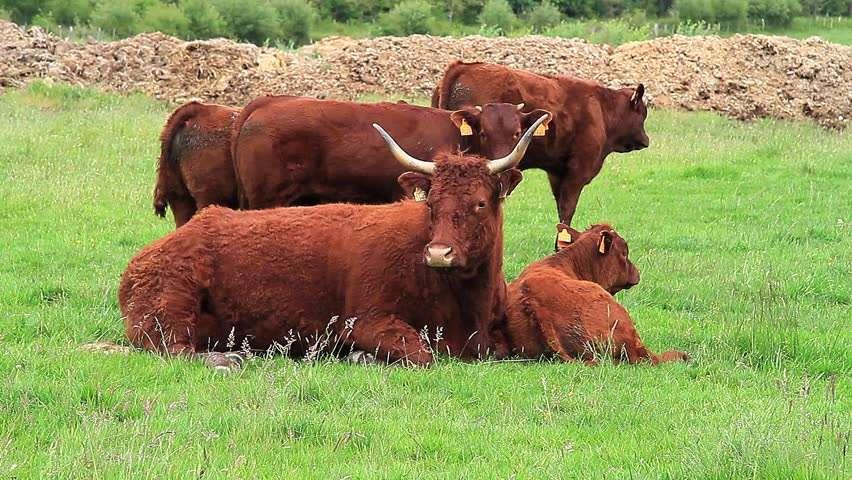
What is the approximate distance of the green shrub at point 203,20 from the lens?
6028 centimetres

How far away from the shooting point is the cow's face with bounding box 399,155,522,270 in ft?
26.6

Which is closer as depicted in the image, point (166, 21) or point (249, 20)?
point (166, 21)

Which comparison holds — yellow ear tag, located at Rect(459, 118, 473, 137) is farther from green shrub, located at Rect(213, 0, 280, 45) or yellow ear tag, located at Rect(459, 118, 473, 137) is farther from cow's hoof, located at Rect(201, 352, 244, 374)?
green shrub, located at Rect(213, 0, 280, 45)

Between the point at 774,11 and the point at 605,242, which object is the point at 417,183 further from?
the point at 774,11

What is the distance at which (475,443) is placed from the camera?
5.84 meters

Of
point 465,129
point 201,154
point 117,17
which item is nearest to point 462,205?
point 465,129

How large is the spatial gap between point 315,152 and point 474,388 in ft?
15.7

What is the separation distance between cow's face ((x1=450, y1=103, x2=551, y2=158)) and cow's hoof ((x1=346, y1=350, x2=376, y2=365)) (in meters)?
4.27

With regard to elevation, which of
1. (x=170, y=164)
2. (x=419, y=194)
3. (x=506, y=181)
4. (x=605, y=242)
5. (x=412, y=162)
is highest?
(x=412, y=162)

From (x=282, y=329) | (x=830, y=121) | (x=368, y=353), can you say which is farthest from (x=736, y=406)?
(x=830, y=121)

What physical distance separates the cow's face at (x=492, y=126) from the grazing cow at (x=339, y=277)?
10.9 feet

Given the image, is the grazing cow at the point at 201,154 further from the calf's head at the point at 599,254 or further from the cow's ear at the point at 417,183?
the calf's head at the point at 599,254

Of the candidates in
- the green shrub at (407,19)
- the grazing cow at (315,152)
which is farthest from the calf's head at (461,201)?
the green shrub at (407,19)

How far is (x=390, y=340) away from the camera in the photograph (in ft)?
26.9
